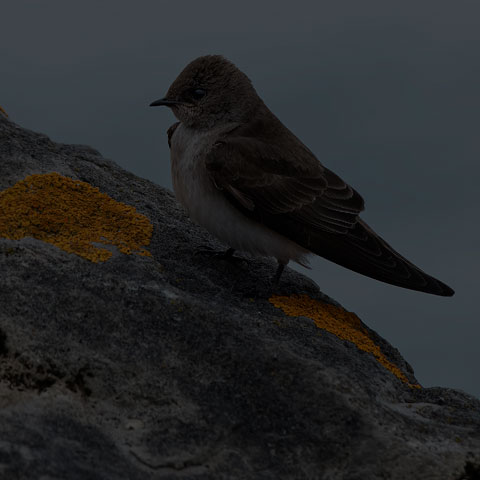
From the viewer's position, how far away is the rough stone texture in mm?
3531

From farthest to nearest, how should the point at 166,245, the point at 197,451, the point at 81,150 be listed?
the point at 81,150
the point at 166,245
the point at 197,451

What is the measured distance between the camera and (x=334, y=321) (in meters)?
5.52

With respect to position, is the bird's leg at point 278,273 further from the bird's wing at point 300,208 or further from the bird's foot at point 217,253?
the bird's foot at point 217,253

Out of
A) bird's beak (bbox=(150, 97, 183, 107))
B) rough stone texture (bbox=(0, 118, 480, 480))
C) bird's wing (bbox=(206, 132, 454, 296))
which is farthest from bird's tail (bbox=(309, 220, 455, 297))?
bird's beak (bbox=(150, 97, 183, 107))

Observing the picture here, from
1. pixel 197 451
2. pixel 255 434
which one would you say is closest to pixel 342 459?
pixel 255 434

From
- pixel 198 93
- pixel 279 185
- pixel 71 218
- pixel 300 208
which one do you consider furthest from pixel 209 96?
pixel 71 218

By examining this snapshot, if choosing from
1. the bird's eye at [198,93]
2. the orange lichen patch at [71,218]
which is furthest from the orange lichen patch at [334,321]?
the bird's eye at [198,93]

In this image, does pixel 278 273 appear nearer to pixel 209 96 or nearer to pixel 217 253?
pixel 217 253

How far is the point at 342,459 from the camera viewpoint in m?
3.69

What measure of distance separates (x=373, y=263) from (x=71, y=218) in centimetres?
236

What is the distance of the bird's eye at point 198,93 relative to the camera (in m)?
6.50

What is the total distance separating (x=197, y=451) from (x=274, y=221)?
2709 mm

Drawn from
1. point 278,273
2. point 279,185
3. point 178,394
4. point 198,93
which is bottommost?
point 178,394

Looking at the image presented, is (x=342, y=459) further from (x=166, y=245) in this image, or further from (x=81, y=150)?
(x=81, y=150)
